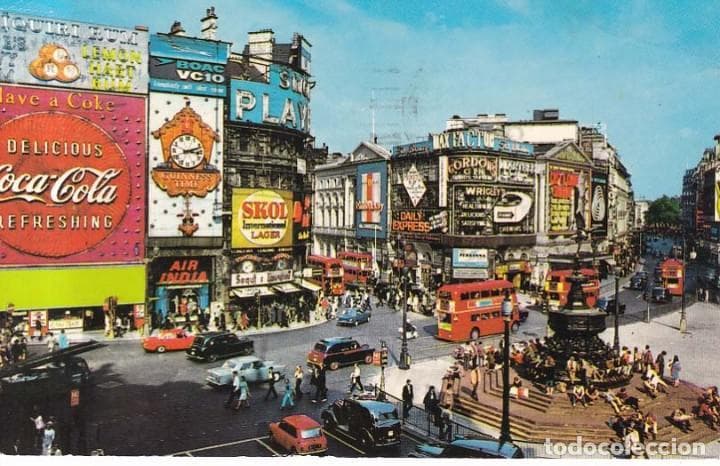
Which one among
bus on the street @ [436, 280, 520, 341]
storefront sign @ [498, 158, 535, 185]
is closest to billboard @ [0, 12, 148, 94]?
bus on the street @ [436, 280, 520, 341]

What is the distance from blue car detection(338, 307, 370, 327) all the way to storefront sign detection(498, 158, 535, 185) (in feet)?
60.2

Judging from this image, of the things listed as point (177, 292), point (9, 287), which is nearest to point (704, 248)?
point (177, 292)

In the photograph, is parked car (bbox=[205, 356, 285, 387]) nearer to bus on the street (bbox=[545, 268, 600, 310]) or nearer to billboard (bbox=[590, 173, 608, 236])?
bus on the street (bbox=[545, 268, 600, 310])

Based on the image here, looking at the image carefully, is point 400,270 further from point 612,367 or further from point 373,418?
point 373,418

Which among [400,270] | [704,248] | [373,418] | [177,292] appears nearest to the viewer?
[373,418]

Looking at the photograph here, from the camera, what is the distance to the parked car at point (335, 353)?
80.1 ft

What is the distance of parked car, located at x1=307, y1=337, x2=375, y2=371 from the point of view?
24422 millimetres

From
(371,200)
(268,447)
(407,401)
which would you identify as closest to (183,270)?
(407,401)

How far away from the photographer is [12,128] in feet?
87.6

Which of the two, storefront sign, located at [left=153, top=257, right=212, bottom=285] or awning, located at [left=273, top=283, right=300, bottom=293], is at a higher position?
storefront sign, located at [left=153, top=257, right=212, bottom=285]

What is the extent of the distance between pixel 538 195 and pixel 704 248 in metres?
16.2

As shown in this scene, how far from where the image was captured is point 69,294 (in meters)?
28.2

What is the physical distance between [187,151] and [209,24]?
7.44 m

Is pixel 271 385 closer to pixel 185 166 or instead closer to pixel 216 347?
pixel 216 347
